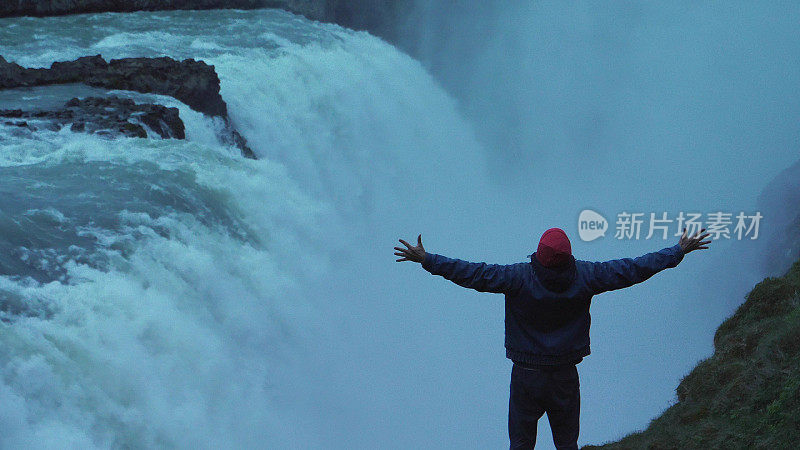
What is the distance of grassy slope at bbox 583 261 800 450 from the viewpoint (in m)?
5.91

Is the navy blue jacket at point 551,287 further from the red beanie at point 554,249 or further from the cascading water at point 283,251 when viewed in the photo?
the cascading water at point 283,251

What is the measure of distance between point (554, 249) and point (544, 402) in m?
0.99

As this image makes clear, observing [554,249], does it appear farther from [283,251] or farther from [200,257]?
[283,251]

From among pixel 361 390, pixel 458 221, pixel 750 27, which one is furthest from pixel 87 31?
pixel 750 27

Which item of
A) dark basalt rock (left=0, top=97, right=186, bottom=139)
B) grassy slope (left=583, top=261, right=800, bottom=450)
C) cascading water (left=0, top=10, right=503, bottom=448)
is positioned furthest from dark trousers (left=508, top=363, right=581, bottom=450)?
dark basalt rock (left=0, top=97, right=186, bottom=139)

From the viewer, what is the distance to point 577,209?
3350 cm

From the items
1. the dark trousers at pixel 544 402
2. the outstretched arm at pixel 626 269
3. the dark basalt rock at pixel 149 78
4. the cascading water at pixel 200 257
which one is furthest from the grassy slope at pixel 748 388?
the dark basalt rock at pixel 149 78

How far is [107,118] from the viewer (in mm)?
14125

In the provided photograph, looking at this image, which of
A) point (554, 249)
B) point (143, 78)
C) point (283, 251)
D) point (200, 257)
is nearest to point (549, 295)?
point (554, 249)

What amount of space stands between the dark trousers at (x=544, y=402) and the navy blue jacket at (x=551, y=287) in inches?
4.0

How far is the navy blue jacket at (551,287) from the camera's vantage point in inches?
176

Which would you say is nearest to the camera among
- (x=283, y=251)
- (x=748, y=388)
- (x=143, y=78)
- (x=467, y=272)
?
(x=467, y=272)

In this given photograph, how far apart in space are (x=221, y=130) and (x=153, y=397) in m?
8.86

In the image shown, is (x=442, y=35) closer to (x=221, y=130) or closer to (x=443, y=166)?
(x=443, y=166)
